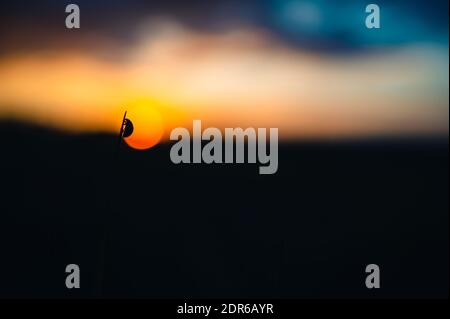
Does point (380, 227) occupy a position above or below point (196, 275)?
above

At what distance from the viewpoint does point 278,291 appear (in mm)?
5637

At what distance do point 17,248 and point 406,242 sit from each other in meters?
3.35

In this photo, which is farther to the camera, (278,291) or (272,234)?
(272,234)

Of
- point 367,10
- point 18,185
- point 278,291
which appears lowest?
point 278,291

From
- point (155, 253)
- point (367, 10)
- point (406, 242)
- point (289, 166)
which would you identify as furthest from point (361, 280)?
point (367, 10)

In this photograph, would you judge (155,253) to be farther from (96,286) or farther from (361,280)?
(361,280)

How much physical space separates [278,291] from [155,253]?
1295 millimetres

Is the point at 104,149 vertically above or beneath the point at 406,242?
above

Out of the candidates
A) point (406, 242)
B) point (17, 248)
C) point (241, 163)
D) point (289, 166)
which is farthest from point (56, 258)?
point (406, 242)

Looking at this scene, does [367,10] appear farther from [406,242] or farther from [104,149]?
[104,149]

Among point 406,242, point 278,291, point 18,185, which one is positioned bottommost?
point 278,291

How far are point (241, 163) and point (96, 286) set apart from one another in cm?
157

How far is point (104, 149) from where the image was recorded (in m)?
5.75

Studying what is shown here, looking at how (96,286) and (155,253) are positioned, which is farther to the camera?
(155,253)
